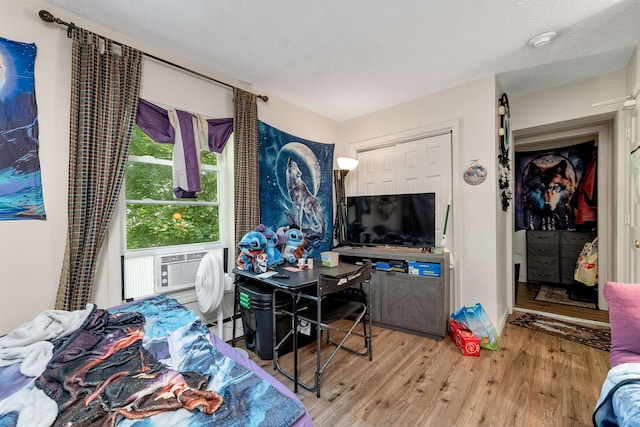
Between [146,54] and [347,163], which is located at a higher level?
[146,54]

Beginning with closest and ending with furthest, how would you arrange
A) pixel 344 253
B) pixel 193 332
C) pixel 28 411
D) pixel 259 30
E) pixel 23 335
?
pixel 28 411
pixel 23 335
pixel 193 332
pixel 259 30
pixel 344 253

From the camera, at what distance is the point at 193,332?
4.40 ft

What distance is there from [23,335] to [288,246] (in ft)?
5.68

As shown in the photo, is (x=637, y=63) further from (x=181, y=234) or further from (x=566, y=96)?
(x=181, y=234)

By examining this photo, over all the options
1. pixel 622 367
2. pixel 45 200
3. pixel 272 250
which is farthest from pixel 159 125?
pixel 622 367

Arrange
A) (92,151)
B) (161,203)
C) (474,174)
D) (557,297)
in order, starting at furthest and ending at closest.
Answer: (557,297), (474,174), (161,203), (92,151)

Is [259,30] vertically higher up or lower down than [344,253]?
higher up

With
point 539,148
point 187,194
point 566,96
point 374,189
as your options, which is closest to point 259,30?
point 187,194

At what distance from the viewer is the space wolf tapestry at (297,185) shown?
9.49 feet

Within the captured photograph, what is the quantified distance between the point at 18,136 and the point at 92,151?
341 mm

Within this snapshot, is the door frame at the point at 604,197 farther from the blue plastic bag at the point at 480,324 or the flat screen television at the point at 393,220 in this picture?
the flat screen television at the point at 393,220

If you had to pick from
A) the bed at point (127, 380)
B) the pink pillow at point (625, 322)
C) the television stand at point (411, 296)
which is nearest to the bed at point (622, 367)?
the pink pillow at point (625, 322)

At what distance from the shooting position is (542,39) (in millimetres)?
2020

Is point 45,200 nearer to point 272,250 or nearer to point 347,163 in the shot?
point 272,250
